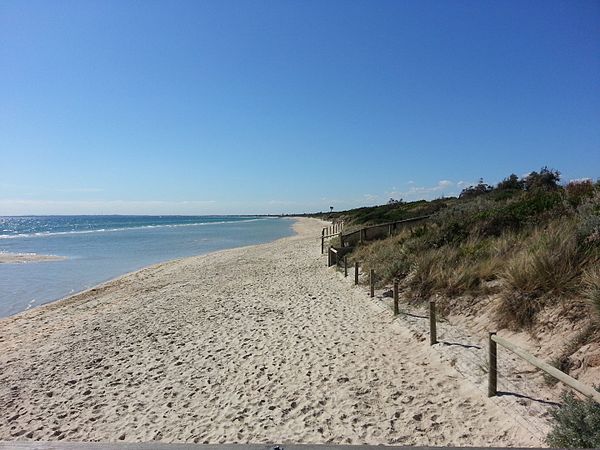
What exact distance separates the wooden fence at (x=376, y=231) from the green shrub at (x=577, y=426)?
1510cm

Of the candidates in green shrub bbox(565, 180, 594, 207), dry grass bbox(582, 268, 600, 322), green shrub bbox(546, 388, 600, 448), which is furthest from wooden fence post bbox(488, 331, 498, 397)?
green shrub bbox(565, 180, 594, 207)

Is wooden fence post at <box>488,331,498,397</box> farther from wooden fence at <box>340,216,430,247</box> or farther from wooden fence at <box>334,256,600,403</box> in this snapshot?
wooden fence at <box>340,216,430,247</box>

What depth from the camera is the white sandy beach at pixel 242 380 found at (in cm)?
500

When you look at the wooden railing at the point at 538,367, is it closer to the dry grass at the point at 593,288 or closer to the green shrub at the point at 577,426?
the green shrub at the point at 577,426

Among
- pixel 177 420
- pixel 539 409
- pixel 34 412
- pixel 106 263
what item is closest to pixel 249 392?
pixel 177 420

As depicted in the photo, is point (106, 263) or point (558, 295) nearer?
point (558, 295)

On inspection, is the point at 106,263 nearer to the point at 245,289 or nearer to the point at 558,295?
the point at 245,289

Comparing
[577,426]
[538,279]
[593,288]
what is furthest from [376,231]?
[577,426]

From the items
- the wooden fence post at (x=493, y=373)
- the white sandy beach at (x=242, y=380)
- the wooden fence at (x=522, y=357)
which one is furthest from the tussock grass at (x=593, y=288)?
the white sandy beach at (x=242, y=380)

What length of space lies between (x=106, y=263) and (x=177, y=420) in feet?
83.3

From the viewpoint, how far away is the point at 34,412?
620cm

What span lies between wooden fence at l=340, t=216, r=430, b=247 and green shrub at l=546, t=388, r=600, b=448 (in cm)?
1510

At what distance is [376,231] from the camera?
20484mm

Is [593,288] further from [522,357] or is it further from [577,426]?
[577,426]
